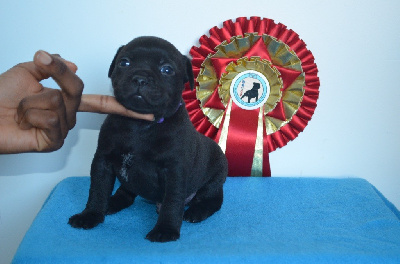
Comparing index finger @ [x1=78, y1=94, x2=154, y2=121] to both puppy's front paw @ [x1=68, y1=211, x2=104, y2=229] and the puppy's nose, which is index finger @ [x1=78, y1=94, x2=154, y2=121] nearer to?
the puppy's nose

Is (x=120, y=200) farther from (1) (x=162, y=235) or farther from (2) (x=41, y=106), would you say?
(2) (x=41, y=106)

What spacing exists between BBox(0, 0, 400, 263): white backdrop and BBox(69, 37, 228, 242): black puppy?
1.77ft

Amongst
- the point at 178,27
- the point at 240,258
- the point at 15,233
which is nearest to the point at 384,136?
the point at 178,27

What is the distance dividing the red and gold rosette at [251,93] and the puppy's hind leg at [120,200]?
1.66ft

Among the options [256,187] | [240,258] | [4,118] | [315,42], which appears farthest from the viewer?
[315,42]

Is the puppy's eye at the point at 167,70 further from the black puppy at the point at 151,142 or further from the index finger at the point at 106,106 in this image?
the index finger at the point at 106,106

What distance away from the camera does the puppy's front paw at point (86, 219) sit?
128 cm

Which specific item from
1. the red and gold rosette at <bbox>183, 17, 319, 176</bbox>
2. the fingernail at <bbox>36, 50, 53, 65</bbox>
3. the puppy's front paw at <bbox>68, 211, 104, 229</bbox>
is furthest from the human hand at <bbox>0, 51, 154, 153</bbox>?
the red and gold rosette at <bbox>183, 17, 319, 176</bbox>

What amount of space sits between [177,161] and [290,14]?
0.94 m

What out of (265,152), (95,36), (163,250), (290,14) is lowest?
(163,250)

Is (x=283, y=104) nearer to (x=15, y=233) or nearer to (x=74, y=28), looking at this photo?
(x=74, y=28)

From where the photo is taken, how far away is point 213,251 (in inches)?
45.0

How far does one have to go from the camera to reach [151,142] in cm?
127

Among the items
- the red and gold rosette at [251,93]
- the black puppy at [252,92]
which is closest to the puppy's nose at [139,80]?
the red and gold rosette at [251,93]
